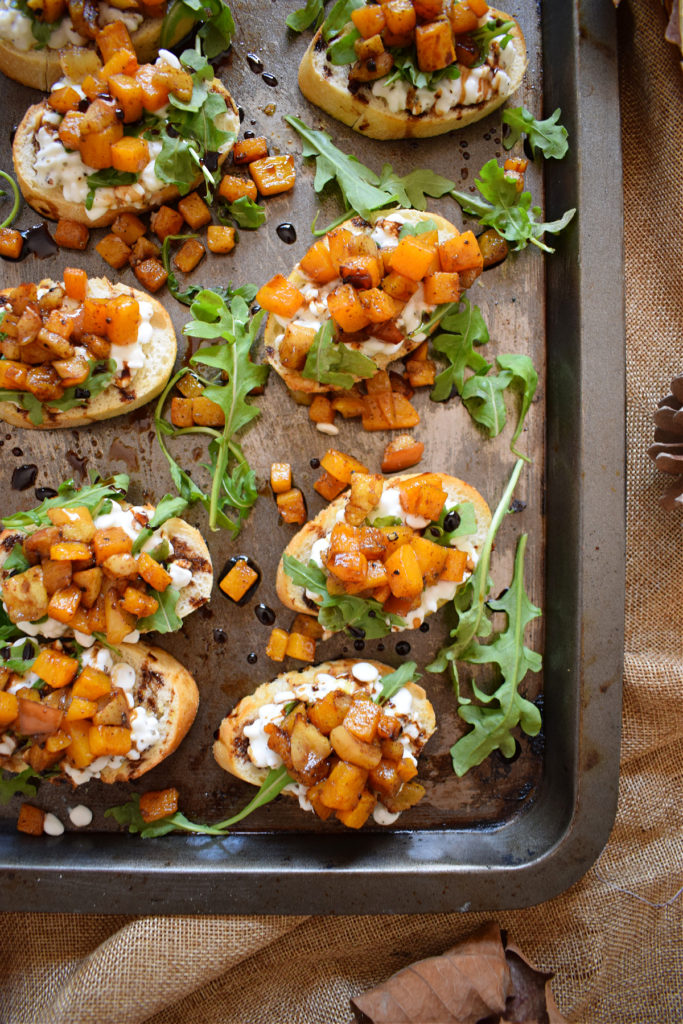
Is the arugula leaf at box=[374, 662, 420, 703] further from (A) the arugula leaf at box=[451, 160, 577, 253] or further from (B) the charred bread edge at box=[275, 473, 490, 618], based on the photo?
(A) the arugula leaf at box=[451, 160, 577, 253]

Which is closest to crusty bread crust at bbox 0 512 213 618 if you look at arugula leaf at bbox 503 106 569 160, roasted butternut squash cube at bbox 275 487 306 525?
roasted butternut squash cube at bbox 275 487 306 525

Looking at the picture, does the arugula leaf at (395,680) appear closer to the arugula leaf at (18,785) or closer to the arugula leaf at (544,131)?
the arugula leaf at (18,785)

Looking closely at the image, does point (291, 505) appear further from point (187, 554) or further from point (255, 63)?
point (255, 63)

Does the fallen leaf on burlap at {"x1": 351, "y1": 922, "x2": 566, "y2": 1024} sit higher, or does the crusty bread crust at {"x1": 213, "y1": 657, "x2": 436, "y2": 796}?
the crusty bread crust at {"x1": 213, "y1": 657, "x2": 436, "y2": 796}

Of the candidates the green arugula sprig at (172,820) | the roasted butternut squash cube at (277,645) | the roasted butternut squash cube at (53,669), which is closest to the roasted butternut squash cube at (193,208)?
the roasted butternut squash cube at (277,645)

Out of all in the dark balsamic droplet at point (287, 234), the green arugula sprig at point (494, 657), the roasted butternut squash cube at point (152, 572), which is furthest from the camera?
the dark balsamic droplet at point (287, 234)

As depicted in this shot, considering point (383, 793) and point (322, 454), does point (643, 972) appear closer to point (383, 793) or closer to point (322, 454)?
point (383, 793)

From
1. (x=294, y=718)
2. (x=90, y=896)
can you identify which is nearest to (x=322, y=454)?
(x=294, y=718)

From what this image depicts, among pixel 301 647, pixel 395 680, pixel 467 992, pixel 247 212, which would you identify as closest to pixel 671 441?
pixel 395 680
